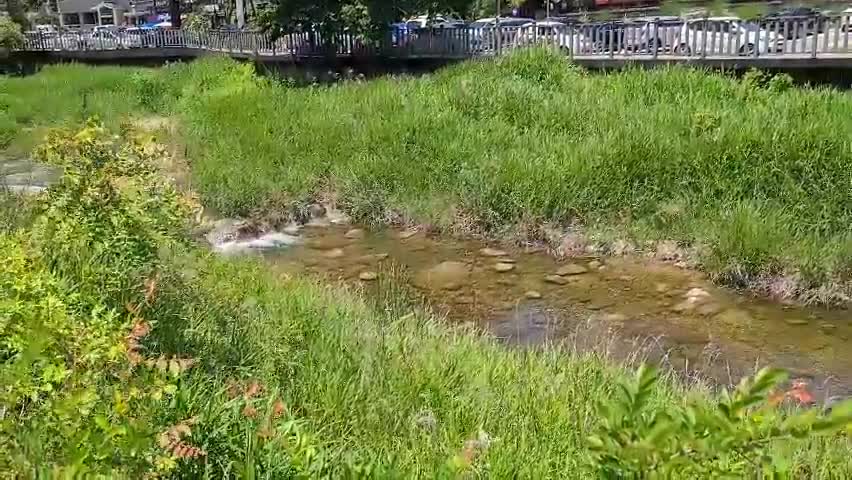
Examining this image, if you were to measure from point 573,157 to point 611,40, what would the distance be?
7.00m

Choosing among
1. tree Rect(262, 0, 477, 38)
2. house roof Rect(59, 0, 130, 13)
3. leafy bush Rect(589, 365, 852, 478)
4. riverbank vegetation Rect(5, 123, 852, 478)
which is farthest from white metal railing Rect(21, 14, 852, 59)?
house roof Rect(59, 0, 130, 13)

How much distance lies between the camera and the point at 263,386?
4.25 m

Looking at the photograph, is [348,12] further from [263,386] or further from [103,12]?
[103,12]

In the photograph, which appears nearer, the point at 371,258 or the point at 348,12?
the point at 371,258

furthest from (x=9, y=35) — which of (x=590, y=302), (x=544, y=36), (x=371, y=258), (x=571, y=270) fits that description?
(x=590, y=302)

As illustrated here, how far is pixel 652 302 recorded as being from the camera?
28.8ft

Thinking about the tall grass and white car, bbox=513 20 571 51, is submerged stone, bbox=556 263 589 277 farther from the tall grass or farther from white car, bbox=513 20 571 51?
white car, bbox=513 20 571 51

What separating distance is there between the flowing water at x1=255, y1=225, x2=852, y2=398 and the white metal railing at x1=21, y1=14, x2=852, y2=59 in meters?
8.15

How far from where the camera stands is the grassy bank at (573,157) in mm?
9641

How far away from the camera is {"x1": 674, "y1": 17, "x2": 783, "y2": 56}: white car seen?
51.1ft

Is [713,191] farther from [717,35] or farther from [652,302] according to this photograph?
[717,35]

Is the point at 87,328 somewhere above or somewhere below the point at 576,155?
above

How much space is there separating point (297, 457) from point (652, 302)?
21.4 ft

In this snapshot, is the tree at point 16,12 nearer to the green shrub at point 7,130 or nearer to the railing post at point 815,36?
the green shrub at point 7,130
